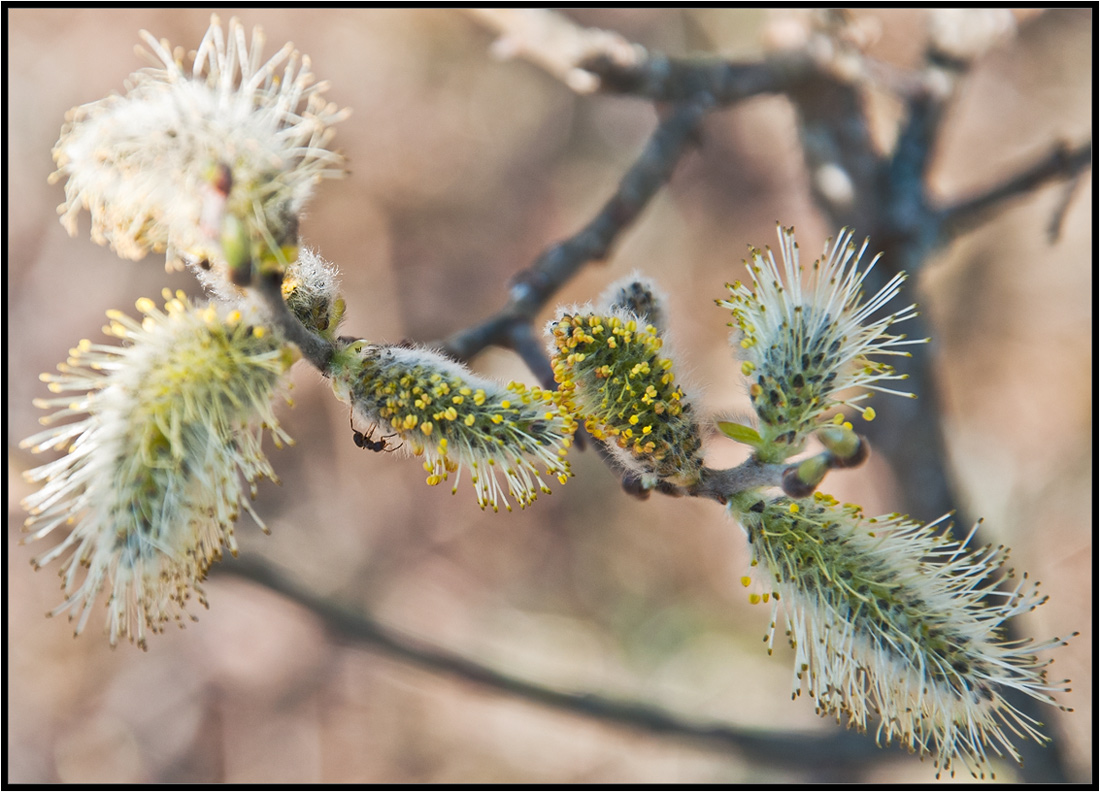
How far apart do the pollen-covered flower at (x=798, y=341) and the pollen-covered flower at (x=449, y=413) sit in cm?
35

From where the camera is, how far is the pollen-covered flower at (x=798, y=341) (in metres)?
1.21

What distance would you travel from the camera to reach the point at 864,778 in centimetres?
324

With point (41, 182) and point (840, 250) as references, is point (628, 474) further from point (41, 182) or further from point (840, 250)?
point (41, 182)

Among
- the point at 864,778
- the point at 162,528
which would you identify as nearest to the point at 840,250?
the point at 162,528

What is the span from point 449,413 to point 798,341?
0.60m

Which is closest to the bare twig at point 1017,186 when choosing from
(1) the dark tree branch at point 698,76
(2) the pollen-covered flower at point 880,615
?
(1) the dark tree branch at point 698,76

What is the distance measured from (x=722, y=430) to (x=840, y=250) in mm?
393

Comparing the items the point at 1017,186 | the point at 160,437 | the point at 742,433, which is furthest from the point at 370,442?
the point at 1017,186

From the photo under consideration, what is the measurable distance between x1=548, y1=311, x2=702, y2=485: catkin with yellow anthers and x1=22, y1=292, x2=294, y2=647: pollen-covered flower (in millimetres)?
423

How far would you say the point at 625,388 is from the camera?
1152mm

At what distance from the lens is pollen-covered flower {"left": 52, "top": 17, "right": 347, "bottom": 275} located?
915mm

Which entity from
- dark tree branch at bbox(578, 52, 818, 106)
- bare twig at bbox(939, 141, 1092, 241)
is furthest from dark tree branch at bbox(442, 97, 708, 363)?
bare twig at bbox(939, 141, 1092, 241)

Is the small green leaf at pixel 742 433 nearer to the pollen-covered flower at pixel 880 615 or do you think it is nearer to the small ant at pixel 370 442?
the pollen-covered flower at pixel 880 615

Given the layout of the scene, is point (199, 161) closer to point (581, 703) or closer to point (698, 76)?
point (698, 76)
